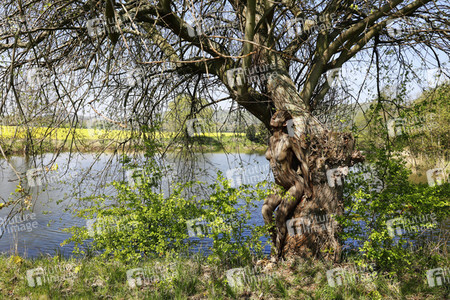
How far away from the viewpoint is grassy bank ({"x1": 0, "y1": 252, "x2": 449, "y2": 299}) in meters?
3.88

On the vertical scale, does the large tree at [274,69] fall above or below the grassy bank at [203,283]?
above

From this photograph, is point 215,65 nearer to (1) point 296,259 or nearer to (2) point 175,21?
(2) point 175,21

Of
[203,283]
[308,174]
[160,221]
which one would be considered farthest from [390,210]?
[160,221]

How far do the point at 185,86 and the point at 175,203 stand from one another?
2.72 m

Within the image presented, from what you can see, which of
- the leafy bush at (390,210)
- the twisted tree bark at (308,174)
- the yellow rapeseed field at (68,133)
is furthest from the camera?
the twisted tree bark at (308,174)

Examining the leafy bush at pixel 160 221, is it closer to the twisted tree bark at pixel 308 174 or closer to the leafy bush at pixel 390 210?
the twisted tree bark at pixel 308 174


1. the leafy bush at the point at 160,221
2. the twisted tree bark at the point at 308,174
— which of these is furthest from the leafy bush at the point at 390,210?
the leafy bush at the point at 160,221

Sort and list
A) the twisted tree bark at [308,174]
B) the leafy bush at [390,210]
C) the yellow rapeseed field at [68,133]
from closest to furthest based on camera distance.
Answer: the yellow rapeseed field at [68,133], the leafy bush at [390,210], the twisted tree bark at [308,174]

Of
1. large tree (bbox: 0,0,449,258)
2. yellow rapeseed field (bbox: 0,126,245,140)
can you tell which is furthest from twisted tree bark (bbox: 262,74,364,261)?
yellow rapeseed field (bbox: 0,126,245,140)

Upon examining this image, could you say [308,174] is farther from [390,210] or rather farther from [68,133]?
[68,133]

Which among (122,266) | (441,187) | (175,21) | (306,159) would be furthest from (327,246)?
(175,21)

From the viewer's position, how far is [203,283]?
4.14 meters

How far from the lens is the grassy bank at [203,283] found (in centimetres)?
388

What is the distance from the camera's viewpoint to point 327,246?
4566 mm
